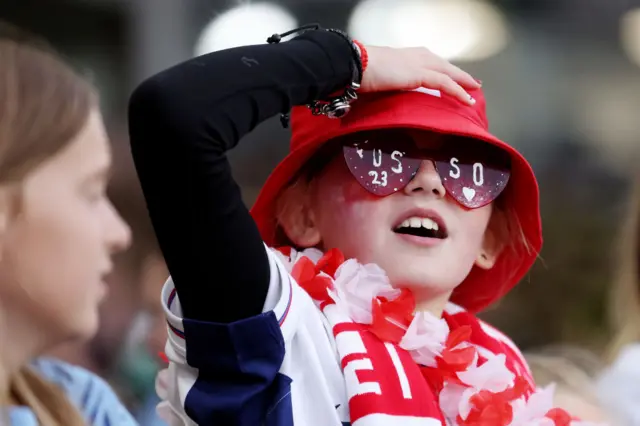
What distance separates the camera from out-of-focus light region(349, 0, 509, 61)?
197 centimetres

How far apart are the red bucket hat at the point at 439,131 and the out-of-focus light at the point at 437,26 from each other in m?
0.61

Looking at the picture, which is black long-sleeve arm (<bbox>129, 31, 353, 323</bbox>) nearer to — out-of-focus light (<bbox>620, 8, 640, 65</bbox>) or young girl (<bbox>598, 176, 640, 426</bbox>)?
young girl (<bbox>598, 176, 640, 426</bbox>)

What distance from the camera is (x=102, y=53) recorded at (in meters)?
1.93

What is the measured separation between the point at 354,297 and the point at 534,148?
1.89 meters

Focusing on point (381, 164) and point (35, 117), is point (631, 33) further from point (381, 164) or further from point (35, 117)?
point (35, 117)

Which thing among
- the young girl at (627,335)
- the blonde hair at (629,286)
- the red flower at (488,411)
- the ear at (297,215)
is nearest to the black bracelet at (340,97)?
the ear at (297,215)

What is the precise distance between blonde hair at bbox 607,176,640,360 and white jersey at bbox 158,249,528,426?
114 cm

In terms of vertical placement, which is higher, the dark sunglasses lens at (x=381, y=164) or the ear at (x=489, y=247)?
the dark sunglasses lens at (x=381, y=164)

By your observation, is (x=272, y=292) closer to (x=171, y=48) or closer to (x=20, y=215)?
(x=20, y=215)

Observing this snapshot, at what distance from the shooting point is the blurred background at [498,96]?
4.79 ft

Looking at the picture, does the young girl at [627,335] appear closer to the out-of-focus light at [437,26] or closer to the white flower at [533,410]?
the out-of-focus light at [437,26]

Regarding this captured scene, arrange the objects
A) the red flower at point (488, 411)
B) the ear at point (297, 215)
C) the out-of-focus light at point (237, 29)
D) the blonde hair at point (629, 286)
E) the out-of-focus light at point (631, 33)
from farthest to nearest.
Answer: the out-of-focus light at point (631, 33) < the blonde hair at point (629, 286) < the out-of-focus light at point (237, 29) < the ear at point (297, 215) < the red flower at point (488, 411)

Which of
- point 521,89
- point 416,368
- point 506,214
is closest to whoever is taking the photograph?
point 416,368

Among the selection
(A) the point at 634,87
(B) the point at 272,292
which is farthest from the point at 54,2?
(A) the point at 634,87
